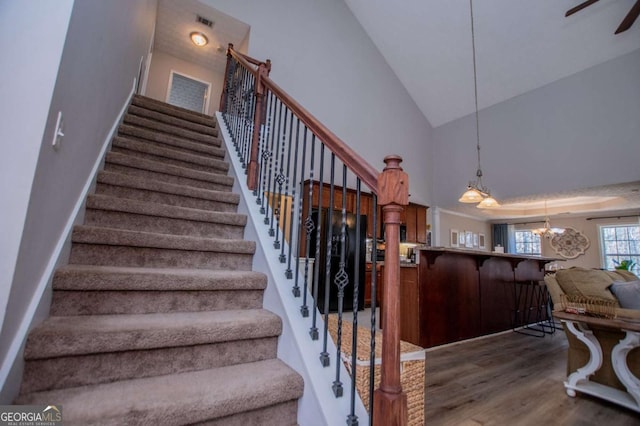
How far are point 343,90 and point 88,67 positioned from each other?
4.94m

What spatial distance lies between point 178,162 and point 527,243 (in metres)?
10.5

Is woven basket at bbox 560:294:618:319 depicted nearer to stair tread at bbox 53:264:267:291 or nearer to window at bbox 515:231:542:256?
stair tread at bbox 53:264:267:291

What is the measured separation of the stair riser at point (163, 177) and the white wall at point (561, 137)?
18.3 ft

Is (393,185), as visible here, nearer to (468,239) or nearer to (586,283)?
(586,283)

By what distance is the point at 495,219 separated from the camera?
945 cm

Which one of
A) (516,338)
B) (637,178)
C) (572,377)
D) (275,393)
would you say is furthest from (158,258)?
(637,178)

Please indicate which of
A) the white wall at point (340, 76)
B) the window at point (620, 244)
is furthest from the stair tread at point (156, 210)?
the window at point (620, 244)

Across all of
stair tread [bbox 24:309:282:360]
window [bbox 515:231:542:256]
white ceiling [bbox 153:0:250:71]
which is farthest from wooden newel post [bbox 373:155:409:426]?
window [bbox 515:231:542:256]

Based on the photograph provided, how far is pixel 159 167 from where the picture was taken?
7.52 ft

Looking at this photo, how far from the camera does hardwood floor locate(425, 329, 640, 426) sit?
1.88 metres

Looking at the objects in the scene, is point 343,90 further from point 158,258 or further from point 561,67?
point 158,258

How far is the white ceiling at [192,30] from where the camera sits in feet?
15.9

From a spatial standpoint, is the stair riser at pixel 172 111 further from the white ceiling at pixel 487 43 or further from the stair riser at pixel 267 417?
the white ceiling at pixel 487 43

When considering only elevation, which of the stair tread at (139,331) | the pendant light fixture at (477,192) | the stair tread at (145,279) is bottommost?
the stair tread at (139,331)
